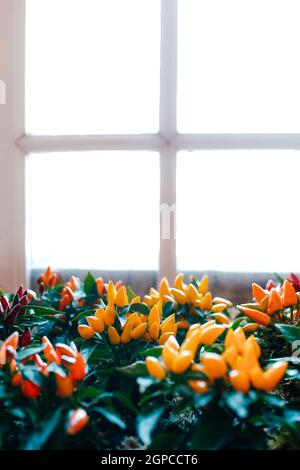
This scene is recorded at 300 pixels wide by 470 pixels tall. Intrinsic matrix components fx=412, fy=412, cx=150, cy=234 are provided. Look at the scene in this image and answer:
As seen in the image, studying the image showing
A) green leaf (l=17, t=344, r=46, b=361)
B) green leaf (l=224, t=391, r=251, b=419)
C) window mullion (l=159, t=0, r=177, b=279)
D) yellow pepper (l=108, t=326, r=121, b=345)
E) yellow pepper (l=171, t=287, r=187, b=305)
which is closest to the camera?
green leaf (l=224, t=391, r=251, b=419)

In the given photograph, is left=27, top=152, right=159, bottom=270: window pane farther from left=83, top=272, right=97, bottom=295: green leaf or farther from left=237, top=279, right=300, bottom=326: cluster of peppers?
left=237, top=279, right=300, bottom=326: cluster of peppers

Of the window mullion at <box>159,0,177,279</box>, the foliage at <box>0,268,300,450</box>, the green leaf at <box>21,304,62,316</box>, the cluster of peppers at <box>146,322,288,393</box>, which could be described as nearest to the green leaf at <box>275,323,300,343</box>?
the foliage at <box>0,268,300,450</box>

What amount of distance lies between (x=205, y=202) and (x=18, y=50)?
72 cm

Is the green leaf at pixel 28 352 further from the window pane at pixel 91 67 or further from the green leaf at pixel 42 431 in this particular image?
the window pane at pixel 91 67

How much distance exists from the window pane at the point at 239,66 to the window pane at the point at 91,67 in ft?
0.36

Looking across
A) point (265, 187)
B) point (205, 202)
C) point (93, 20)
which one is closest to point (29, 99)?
point (93, 20)

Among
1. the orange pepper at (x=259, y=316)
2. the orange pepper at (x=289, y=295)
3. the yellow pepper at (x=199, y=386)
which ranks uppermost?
the orange pepper at (x=289, y=295)

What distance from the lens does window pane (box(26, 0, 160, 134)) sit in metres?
1.25

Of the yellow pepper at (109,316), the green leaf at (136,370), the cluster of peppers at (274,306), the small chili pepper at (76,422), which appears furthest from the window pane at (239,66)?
the small chili pepper at (76,422)

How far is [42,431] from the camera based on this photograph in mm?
480

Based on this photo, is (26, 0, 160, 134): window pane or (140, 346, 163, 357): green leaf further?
(26, 0, 160, 134): window pane

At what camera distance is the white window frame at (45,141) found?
1.18 m

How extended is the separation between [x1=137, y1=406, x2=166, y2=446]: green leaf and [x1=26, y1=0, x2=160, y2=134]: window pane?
2.97ft

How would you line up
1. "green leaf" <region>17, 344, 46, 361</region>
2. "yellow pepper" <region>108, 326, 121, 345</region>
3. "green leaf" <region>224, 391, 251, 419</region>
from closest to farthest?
1. "green leaf" <region>224, 391, 251, 419</region>
2. "green leaf" <region>17, 344, 46, 361</region>
3. "yellow pepper" <region>108, 326, 121, 345</region>
